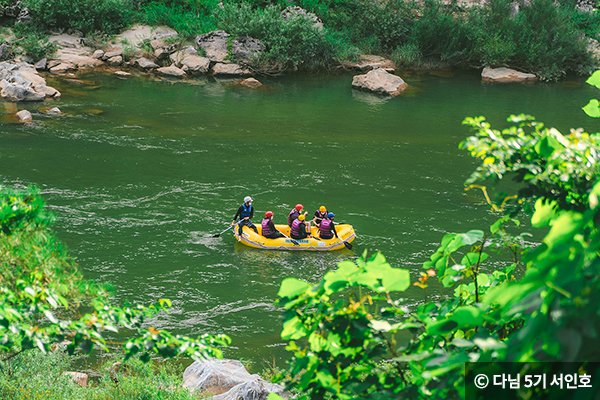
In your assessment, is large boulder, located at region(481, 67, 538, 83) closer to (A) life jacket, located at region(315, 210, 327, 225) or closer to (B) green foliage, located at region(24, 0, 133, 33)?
(B) green foliage, located at region(24, 0, 133, 33)

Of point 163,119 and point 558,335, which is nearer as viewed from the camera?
point 558,335

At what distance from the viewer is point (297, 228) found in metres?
11.9

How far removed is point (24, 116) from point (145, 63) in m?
10.0

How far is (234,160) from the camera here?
16688mm

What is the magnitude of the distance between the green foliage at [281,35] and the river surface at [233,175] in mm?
3329

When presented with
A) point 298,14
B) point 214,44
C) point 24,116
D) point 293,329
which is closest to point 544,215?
point 293,329

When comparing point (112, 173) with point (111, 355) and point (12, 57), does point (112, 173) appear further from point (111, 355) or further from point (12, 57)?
point (12, 57)

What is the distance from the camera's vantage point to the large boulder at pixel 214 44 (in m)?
28.5

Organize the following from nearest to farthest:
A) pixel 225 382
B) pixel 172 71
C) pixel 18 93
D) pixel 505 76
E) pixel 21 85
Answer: pixel 225 382
pixel 18 93
pixel 21 85
pixel 172 71
pixel 505 76

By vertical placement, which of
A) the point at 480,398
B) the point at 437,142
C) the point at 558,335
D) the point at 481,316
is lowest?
the point at 437,142

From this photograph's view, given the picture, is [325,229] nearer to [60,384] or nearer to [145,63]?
[60,384]

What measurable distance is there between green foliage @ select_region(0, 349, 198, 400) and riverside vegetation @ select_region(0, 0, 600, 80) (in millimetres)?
23652

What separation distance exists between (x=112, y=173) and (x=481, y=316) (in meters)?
14.8

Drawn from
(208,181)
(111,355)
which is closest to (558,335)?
(111,355)
